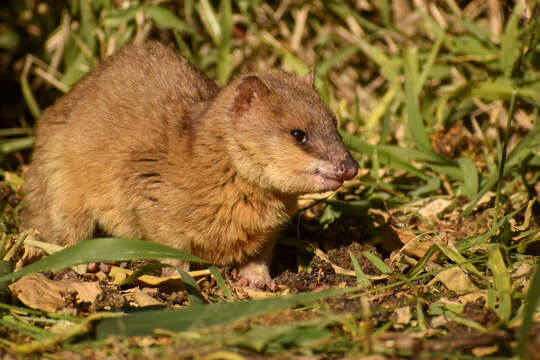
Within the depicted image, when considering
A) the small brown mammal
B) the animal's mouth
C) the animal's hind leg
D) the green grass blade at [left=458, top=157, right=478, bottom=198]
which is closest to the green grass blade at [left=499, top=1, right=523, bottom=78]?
the green grass blade at [left=458, top=157, right=478, bottom=198]

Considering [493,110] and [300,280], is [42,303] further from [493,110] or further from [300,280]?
[493,110]

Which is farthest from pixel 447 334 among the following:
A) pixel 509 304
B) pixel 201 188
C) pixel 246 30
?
pixel 246 30

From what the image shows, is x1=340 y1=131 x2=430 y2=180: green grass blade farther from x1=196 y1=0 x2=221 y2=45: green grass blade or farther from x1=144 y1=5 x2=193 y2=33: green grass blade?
x1=144 y1=5 x2=193 y2=33: green grass blade

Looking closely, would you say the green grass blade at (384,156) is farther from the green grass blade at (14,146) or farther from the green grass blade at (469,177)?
the green grass blade at (14,146)

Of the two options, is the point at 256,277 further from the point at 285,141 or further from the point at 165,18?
the point at 165,18

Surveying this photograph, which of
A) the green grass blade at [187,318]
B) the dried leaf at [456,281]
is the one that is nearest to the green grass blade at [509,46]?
the dried leaf at [456,281]
